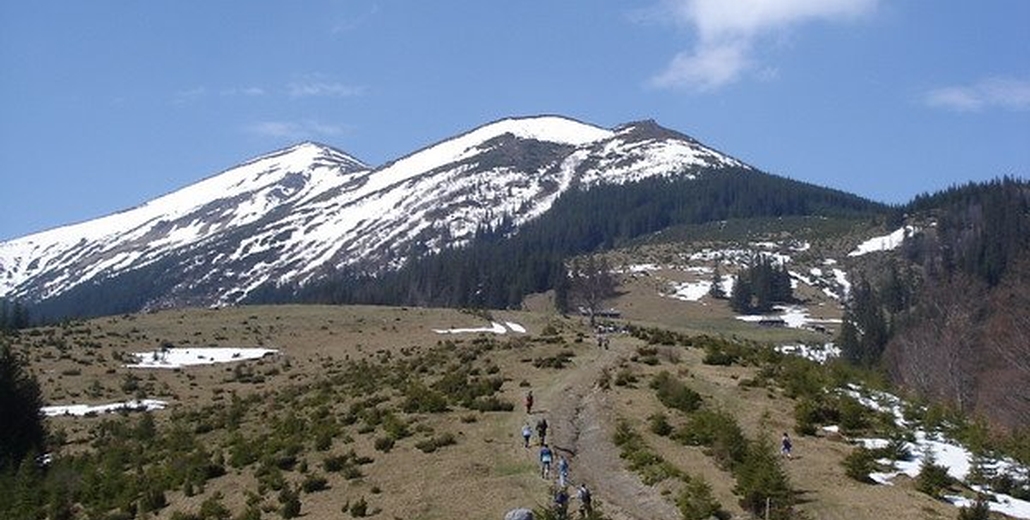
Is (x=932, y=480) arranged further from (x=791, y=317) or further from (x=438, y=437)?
(x=791, y=317)

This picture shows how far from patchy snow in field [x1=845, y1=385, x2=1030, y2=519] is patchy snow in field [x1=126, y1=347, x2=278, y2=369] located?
58246mm

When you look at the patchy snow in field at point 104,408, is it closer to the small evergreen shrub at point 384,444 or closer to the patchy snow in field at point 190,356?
the patchy snow in field at point 190,356

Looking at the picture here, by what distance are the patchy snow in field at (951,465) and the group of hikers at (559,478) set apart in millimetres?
9513

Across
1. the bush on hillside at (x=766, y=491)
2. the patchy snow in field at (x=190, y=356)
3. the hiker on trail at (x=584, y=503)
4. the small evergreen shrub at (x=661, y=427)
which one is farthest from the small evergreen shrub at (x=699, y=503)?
the patchy snow in field at (x=190, y=356)

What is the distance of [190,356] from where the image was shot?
8250cm

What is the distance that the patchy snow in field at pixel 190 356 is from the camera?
77875mm

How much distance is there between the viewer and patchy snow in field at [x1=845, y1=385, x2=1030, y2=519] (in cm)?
2714

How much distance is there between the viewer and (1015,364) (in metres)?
54.8

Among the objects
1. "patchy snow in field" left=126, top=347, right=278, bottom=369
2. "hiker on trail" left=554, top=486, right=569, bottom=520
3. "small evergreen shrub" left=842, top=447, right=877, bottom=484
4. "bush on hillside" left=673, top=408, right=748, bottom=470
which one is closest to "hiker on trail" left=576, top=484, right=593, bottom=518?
"hiker on trail" left=554, top=486, right=569, bottom=520

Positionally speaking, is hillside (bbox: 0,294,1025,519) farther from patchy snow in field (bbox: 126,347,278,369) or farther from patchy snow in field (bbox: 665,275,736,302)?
patchy snow in field (bbox: 665,275,736,302)

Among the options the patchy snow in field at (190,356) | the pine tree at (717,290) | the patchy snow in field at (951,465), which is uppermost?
the pine tree at (717,290)

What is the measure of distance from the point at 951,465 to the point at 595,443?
1174 centimetres

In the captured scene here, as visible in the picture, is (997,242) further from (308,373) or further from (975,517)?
(975,517)

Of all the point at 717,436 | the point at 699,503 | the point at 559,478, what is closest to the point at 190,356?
the point at 717,436
